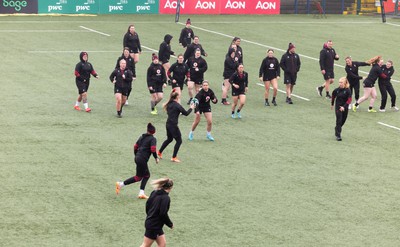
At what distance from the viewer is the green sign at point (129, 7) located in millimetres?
56625

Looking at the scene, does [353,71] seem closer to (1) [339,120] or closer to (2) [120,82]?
(1) [339,120]

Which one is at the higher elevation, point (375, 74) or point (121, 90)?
point (375, 74)

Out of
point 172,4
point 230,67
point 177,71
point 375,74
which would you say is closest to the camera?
point 177,71

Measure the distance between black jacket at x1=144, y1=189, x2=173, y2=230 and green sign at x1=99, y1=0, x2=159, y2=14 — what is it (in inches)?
1594

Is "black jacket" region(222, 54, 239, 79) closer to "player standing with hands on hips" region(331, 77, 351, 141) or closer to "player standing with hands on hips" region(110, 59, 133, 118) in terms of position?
"player standing with hands on hips" region(110, 59, 133, 118)

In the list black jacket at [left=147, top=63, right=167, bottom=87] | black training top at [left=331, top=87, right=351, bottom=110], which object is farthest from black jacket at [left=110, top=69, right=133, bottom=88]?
black training top at [left=331, top=87, right=351, bottom=110]

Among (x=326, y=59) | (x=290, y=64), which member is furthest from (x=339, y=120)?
(x=326, y=59)

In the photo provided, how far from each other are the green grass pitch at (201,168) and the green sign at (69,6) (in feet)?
39.9

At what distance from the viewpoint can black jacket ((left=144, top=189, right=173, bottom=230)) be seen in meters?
17.0

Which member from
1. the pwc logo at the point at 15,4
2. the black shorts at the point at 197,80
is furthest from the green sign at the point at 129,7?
the black shorts at the point at 197,80

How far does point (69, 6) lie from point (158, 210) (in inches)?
1567

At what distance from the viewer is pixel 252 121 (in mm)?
31141

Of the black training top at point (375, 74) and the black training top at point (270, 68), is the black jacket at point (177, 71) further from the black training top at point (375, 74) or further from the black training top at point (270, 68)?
the black training top at point (375, 74)

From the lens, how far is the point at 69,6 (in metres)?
55.2
